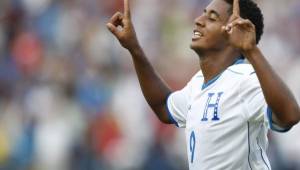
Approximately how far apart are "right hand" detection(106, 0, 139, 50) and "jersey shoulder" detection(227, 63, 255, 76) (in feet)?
2.50

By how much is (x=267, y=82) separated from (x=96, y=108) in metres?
6.92

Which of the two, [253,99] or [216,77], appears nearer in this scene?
[253,99]

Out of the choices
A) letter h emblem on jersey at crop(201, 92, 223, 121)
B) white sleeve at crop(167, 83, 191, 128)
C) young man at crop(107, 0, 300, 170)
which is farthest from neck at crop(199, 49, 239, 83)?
white sleeve at crop(167, 83, 191, 128)

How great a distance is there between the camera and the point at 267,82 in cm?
539

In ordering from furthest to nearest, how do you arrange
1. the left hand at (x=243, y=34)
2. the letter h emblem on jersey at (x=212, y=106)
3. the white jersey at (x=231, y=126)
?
the letter h emblem on jersey at (x=212, y=106) < the white jersey at (x=231, y=126) < the left hand at (x=243, y=34)

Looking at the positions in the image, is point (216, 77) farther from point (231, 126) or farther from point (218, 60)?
point (231, 126)

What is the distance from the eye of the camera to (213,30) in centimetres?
616

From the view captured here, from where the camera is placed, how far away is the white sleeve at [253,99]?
575cm

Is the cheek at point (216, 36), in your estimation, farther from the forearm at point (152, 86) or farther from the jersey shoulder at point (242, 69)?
the forearm at point (152, 86)

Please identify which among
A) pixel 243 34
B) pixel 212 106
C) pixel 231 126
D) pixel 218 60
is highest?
pixel 243 34

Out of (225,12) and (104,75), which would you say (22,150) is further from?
(225,12)

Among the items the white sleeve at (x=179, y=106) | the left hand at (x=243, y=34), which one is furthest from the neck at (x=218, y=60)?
the left hand at (x=243, y=34)

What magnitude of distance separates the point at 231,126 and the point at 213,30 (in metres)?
0.61

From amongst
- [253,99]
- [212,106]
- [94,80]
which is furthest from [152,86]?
[94,80]
